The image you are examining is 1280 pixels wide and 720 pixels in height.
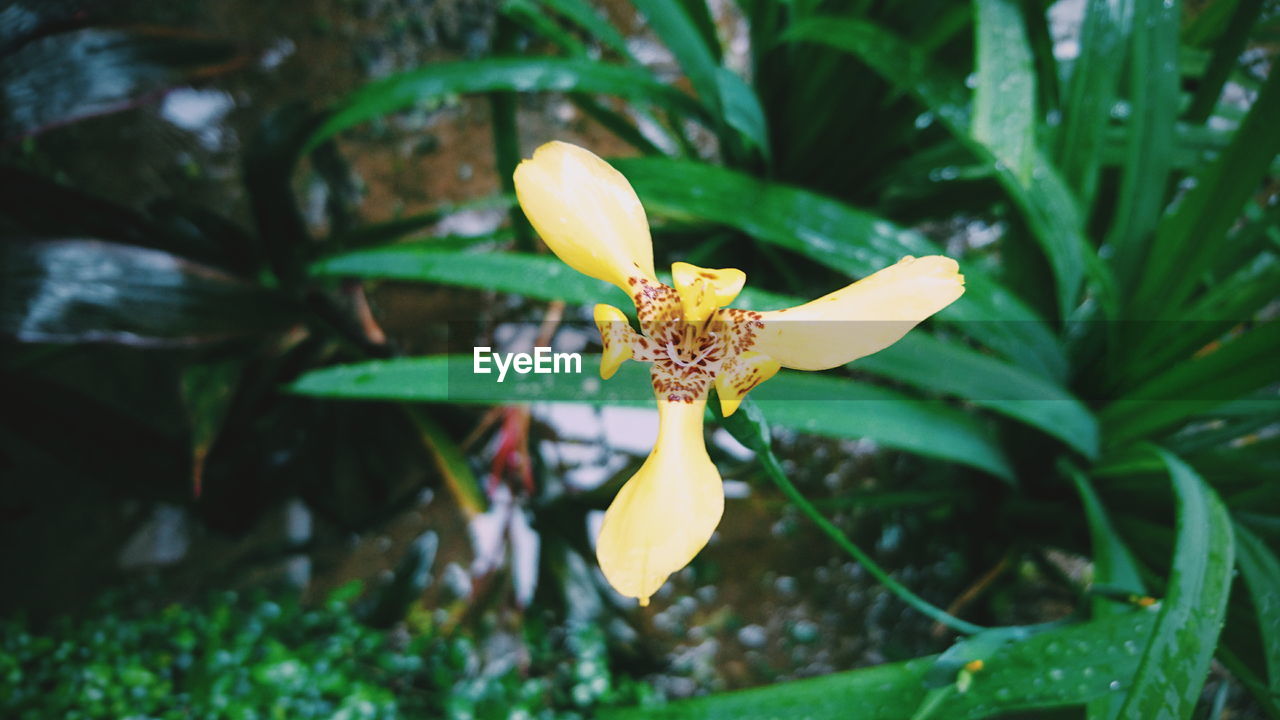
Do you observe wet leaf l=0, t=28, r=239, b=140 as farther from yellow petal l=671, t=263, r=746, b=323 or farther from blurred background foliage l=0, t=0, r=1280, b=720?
yellow petal l=671, t=263, r=746, b=323

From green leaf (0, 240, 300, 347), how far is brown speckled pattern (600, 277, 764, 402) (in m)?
0.61

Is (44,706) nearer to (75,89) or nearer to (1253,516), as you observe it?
(75,89)

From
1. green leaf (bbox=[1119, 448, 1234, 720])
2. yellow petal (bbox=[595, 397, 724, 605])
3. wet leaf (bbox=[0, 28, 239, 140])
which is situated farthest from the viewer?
wet leaf (bbox=[0, 28, 239, 140])

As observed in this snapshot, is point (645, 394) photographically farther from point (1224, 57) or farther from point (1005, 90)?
point (1224, 57)

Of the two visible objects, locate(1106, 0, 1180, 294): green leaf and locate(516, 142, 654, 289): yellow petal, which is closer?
locate(516, 142, 654, 289): yellow petal

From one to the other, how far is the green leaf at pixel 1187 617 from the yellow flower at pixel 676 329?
280mm

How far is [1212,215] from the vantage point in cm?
51

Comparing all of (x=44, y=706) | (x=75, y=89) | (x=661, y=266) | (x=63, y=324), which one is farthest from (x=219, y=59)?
(x=44, y=706)

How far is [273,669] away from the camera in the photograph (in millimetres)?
608

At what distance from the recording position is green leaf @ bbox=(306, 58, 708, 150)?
0.64m

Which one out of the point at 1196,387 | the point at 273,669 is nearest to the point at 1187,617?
the point at 1196,387

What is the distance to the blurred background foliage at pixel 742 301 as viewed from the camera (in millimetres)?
498

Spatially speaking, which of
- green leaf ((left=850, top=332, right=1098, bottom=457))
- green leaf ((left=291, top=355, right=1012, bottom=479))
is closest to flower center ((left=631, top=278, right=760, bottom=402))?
green leaf ((left=291, top=355, right=1012, bottom=479))

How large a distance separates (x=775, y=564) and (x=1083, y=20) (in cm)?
69
